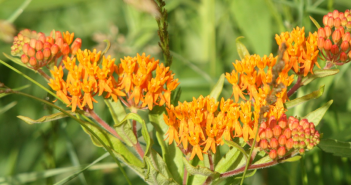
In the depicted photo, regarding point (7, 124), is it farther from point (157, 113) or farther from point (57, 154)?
point (157, 113)

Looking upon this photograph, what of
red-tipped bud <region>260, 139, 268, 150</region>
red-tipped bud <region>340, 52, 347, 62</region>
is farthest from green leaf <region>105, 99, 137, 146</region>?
red-tipped bud <region>340, 52, 347, 62</region>

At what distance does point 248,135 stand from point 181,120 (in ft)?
1.21

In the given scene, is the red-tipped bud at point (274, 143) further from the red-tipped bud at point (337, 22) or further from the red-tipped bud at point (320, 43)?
the red-tipped bud at point (337, 22)

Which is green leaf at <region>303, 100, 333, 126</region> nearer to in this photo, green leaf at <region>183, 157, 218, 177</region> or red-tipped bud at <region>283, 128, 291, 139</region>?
red-tipped bud at <region>283, 128, 291, 139</region>

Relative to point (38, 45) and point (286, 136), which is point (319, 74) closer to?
point (286, 136)

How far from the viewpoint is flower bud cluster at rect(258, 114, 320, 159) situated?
5.51ft

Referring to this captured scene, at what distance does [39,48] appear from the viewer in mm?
1987

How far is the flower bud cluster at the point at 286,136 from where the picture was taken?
1681 millimetres

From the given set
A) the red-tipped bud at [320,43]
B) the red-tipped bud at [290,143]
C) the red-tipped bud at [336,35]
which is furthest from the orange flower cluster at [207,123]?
the red-tipped bud at [336,35]

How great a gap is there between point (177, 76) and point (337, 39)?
1972 millimetres

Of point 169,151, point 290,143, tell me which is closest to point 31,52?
point 169,151

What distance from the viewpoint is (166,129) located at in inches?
78.9

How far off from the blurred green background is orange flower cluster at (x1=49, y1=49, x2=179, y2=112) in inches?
18.3

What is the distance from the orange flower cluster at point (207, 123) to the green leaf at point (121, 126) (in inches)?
8.8
